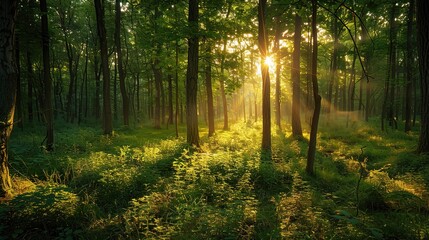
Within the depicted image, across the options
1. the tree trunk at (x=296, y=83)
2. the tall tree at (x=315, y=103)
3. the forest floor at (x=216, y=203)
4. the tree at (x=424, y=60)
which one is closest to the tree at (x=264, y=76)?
the forest floor at (x=216, y=203)

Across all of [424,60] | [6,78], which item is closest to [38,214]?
[6,78]

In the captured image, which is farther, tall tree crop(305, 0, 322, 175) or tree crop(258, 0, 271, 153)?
tree crop(258, 0, 271, 153)

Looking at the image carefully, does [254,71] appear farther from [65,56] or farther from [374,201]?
[65,56]

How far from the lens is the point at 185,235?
14.6ft

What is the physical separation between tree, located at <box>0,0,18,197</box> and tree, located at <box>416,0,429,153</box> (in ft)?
39.9

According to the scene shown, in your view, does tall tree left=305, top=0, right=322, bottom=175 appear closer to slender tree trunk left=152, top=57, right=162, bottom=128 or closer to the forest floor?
the forest floor

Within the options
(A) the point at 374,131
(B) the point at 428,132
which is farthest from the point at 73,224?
(A) the point at 374,131

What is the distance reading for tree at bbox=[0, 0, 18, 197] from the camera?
5172mm

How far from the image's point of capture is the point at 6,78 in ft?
17.3

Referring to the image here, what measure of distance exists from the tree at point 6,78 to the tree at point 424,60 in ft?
39.9

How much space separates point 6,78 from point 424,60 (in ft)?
41.7

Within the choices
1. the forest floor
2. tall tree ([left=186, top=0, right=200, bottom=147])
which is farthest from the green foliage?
tall tree ([left=186, top=0, right=200, bottom=147])

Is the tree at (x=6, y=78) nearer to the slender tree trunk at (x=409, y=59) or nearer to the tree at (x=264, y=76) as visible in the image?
the tree at (x=264, y=76)

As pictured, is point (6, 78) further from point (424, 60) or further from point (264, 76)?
point (424, 60)
